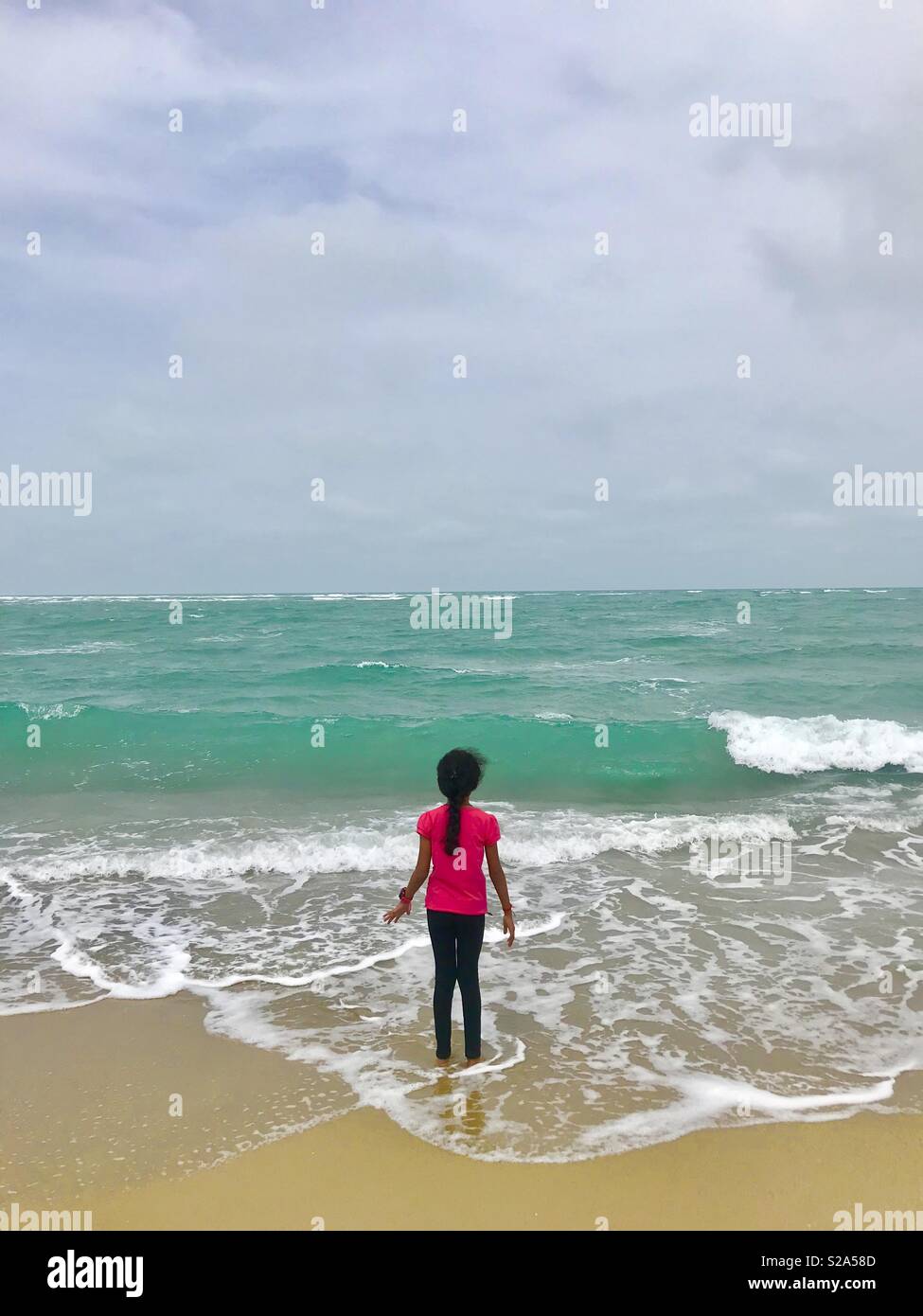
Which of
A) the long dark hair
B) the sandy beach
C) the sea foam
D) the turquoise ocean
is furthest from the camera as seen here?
the sea foam

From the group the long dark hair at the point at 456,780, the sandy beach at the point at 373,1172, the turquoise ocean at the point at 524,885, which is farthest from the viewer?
the turquoise ocean at the point at 524,885

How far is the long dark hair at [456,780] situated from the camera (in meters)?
4.89

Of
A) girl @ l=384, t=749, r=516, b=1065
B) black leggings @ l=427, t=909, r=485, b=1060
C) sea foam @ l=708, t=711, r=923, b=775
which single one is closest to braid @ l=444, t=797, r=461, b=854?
girl @ l=384, t=749, r=516, b=1065

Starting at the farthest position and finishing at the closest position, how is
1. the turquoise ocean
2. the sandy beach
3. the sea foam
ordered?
1. the sea foam
2. the turquoise ocean
3. the sandy beach

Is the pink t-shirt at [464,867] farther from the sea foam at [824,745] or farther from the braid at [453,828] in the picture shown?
the sea foam at [824,745]

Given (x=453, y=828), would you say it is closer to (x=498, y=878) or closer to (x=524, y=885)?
(x=498, y=878)

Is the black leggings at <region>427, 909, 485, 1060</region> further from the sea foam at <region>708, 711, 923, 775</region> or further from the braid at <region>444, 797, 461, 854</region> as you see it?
the sea foam at <region>708, 711, 923, 775</region>

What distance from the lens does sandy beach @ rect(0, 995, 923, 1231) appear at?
3.69 m

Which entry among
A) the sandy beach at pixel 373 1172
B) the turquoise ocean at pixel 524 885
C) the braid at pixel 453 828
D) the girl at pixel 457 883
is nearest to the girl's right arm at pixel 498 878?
the girl at pixel 457 883

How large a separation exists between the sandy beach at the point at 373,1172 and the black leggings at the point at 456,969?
0.91 ft

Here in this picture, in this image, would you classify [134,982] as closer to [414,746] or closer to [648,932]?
[648,932]

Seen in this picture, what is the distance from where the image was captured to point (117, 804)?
41.9 feet

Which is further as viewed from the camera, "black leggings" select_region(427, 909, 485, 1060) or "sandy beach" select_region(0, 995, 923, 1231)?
"black leggings" select_region(427, 909, 485, 1060)
